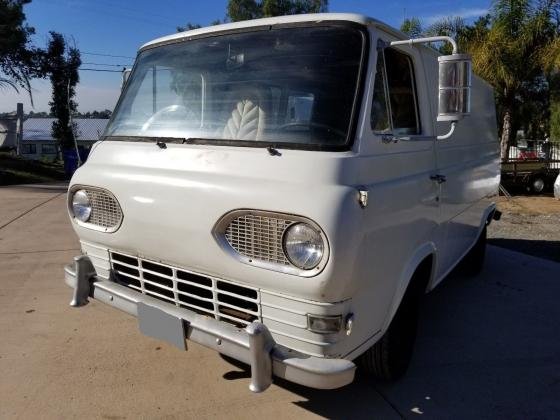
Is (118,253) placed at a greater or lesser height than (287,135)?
lesser

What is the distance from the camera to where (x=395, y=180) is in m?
2.94

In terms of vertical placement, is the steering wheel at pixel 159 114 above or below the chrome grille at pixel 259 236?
above

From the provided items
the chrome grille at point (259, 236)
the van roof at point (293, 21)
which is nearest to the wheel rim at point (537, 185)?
the van roof at point (293, 21)

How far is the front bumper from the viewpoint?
239cm

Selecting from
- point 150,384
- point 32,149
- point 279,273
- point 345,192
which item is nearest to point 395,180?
A: point 345,192

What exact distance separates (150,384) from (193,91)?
193 centimetres

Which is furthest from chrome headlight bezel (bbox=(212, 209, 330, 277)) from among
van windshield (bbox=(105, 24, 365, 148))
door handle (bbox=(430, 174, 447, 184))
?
door handle (bbox=(430, 174, 447, 184))

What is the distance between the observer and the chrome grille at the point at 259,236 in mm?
2492

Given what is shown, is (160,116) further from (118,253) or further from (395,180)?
(395,180)

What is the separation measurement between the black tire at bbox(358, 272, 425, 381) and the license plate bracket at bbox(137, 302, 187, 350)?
119cm

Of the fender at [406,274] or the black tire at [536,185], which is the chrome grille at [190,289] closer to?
the fender at [406,274]

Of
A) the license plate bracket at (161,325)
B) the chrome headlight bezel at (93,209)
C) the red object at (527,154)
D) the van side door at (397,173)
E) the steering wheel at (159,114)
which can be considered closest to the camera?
the van side door at (397,173)

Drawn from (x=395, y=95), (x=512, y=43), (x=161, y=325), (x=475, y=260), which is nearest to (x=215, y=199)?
(x=161, y=325)

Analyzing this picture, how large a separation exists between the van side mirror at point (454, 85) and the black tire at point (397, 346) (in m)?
1.17
